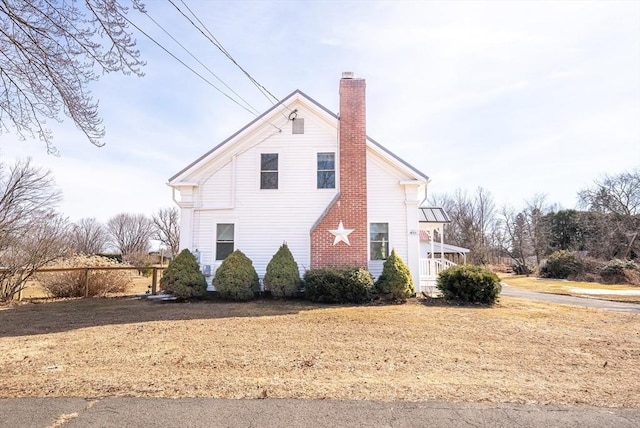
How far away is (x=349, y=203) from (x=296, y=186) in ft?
7.23

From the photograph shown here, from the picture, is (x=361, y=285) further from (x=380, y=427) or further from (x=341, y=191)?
(x=380, y=427)

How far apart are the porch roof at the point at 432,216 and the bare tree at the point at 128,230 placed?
5266cm

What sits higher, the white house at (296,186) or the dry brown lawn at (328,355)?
the white house at (296,186)

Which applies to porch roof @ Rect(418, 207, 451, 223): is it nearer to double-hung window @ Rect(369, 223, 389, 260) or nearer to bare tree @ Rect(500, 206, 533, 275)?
double-hung window @ Rect(369, 223, 389, 260)

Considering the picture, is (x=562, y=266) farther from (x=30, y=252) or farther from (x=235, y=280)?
(x=30, y=252)

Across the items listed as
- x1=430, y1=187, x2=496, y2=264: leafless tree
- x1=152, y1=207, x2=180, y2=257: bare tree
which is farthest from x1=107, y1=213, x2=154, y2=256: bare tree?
x1=430, y1=187, x2=496, y2=264: leafless tree

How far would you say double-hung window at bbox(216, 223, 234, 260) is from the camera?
45.6ft

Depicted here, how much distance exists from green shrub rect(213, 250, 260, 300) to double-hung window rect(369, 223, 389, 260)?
4.30m

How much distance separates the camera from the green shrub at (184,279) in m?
12.3

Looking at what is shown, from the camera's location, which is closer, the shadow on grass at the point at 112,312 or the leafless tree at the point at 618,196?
the shadow on grass at the point at 112,312

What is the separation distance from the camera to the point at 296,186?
45.6ft

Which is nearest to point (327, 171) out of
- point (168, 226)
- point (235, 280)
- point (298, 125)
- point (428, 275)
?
point (298, 125)

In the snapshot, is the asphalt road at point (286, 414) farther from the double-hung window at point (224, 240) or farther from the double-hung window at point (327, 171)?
the double-hung window at point (327, 171)

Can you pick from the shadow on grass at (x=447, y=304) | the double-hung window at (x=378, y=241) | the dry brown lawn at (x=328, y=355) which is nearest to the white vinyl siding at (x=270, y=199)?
A: the double-hung window at (x=378, y=241)
